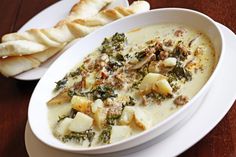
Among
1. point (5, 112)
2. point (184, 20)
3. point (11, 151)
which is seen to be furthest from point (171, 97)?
point (5, 112)

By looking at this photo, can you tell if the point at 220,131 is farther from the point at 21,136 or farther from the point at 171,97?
the point at 21,136

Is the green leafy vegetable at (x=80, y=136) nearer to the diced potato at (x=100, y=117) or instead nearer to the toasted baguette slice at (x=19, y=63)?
the diced potato at (x=100, y=117)

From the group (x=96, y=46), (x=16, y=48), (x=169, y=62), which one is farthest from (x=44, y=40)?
(x=169, y=62)

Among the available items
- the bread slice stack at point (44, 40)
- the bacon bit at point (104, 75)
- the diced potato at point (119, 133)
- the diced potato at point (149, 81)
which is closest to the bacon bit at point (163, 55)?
the diced potato at point (149, 81)

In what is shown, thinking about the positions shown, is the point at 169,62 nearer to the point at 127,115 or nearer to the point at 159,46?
the point at 159,46

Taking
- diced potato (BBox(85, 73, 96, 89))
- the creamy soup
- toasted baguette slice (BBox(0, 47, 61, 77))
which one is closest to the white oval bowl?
the creamy soup

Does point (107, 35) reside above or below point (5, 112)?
above
